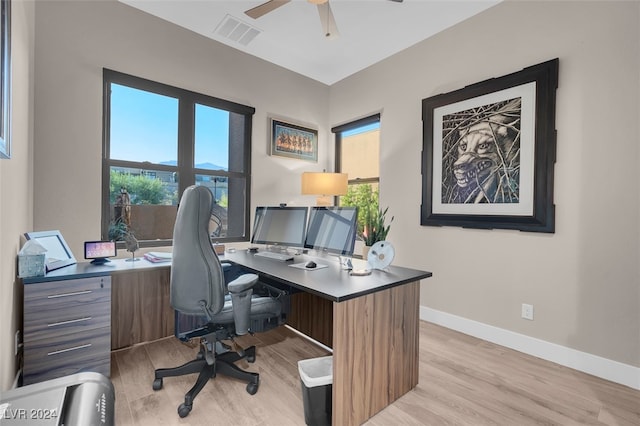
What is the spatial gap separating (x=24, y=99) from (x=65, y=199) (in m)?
0.79

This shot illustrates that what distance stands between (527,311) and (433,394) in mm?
1193

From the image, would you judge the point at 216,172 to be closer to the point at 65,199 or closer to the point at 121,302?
the point at 65,199

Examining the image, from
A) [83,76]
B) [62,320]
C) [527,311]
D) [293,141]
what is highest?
[83,76]

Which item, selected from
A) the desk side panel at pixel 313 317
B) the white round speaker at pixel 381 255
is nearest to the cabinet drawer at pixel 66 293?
the desk side panel at pixel 313 317

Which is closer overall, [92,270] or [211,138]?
[92,270]

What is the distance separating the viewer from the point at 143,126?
2.91m

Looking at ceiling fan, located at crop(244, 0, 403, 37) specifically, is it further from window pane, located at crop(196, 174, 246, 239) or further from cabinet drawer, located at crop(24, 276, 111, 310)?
cabinet drawer, located at crop(24, 276, 111, 310)

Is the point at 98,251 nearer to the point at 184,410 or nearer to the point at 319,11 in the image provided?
the point at 184,410

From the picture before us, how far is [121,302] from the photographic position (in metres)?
2.55

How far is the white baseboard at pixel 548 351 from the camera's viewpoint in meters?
2.02

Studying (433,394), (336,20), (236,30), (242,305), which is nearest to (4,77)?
(242,305)

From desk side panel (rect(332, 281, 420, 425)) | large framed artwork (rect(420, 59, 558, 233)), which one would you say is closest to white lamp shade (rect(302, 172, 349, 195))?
large framed artwork (rect(420, 59, 558, 233))

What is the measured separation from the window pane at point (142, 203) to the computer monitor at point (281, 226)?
914 millimetres

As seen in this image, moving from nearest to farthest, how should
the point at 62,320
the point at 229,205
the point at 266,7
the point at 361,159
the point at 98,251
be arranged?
the point at 62,320
the point at 98,251
the point at 266,7
the point at 229,205
the point at 361,159
